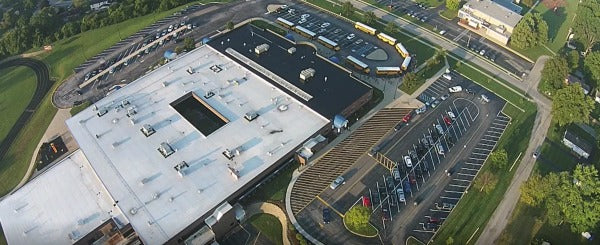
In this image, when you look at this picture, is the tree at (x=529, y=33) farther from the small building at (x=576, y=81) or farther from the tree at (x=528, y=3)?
the tree at (x=528, y=3)

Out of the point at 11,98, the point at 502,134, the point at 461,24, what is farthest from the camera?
the point at 461,24

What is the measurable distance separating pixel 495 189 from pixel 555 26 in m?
78.4

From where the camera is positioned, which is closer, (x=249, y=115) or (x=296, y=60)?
(x=249, y=115)

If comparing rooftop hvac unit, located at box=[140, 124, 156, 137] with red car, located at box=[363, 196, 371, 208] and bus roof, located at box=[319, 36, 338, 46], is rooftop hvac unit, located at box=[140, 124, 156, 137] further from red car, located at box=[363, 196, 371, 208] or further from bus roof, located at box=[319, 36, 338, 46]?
bus roof, located at box=[319, 36, 338, 46]

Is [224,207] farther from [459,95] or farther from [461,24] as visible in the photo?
[461,24]

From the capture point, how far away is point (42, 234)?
233ft

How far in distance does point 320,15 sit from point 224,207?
274 ft

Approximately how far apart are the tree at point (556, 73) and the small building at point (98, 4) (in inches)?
6023

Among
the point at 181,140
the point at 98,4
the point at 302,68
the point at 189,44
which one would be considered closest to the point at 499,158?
the point at 302,68

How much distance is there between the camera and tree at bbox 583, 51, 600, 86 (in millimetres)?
103050

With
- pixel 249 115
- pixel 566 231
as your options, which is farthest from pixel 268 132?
pixel 566 231

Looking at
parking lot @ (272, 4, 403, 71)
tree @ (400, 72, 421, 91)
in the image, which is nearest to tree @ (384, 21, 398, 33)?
parking lot @ (272, 4, 403, 71)

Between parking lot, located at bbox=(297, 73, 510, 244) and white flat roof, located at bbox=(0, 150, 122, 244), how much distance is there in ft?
127

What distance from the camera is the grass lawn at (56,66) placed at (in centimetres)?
8962
